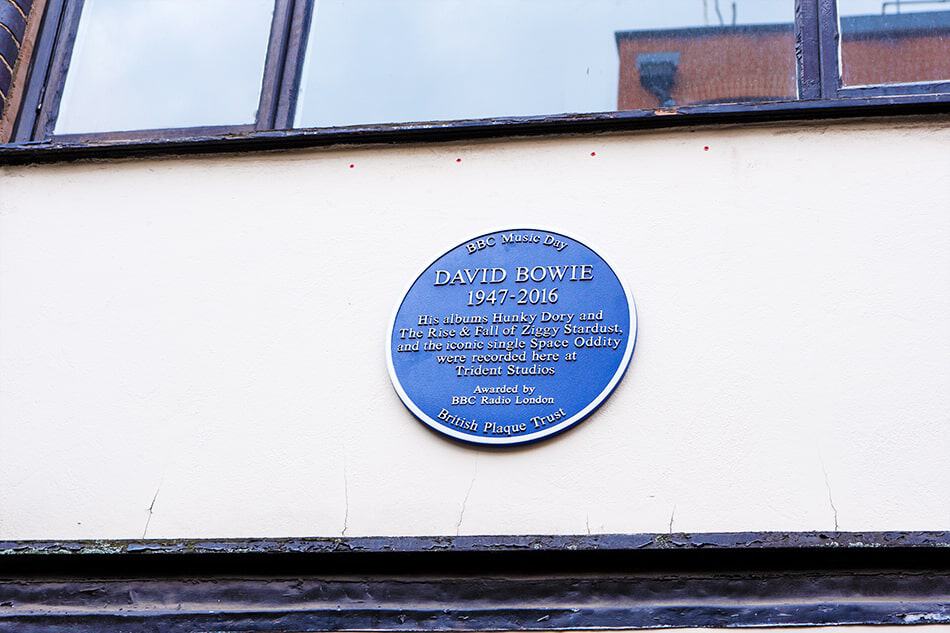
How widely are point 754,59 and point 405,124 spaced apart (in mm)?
1561

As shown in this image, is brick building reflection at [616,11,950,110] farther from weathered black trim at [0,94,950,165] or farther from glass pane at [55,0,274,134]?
glass pane at [55,0,274,134]

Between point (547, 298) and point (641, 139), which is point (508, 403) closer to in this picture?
point (547, 298)

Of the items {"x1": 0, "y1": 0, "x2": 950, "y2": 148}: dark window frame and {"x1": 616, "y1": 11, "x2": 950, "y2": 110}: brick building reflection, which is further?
{"x1": 616, "y1": 11, "x2": 950, "y2": 110}: brick building reflection

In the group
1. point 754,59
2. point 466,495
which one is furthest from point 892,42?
point 466,495

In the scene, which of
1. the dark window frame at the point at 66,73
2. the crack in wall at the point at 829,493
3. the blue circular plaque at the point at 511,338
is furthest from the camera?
the dark window frame at the point at 66,73

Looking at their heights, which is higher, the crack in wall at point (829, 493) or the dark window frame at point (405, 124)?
the dark window frame at point (405, 124)

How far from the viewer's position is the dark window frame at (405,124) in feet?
15.3

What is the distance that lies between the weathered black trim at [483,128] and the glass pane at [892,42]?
280mm

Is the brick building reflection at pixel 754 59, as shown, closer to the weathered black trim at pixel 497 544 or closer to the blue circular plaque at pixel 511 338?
the blue circular plaque at pixel 511 338

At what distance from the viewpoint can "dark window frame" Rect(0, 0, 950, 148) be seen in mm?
4648

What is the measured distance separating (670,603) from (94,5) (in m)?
4.03

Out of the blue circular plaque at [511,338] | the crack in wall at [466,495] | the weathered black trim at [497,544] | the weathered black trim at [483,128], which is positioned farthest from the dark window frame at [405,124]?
the weathered black trim at [497,544]

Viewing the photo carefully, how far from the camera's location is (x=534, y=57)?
214 inches

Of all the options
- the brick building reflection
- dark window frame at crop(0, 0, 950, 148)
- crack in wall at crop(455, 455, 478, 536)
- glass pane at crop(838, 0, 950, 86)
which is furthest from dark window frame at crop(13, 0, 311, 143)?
glass pane at crop(838, 0, 950, 86)
